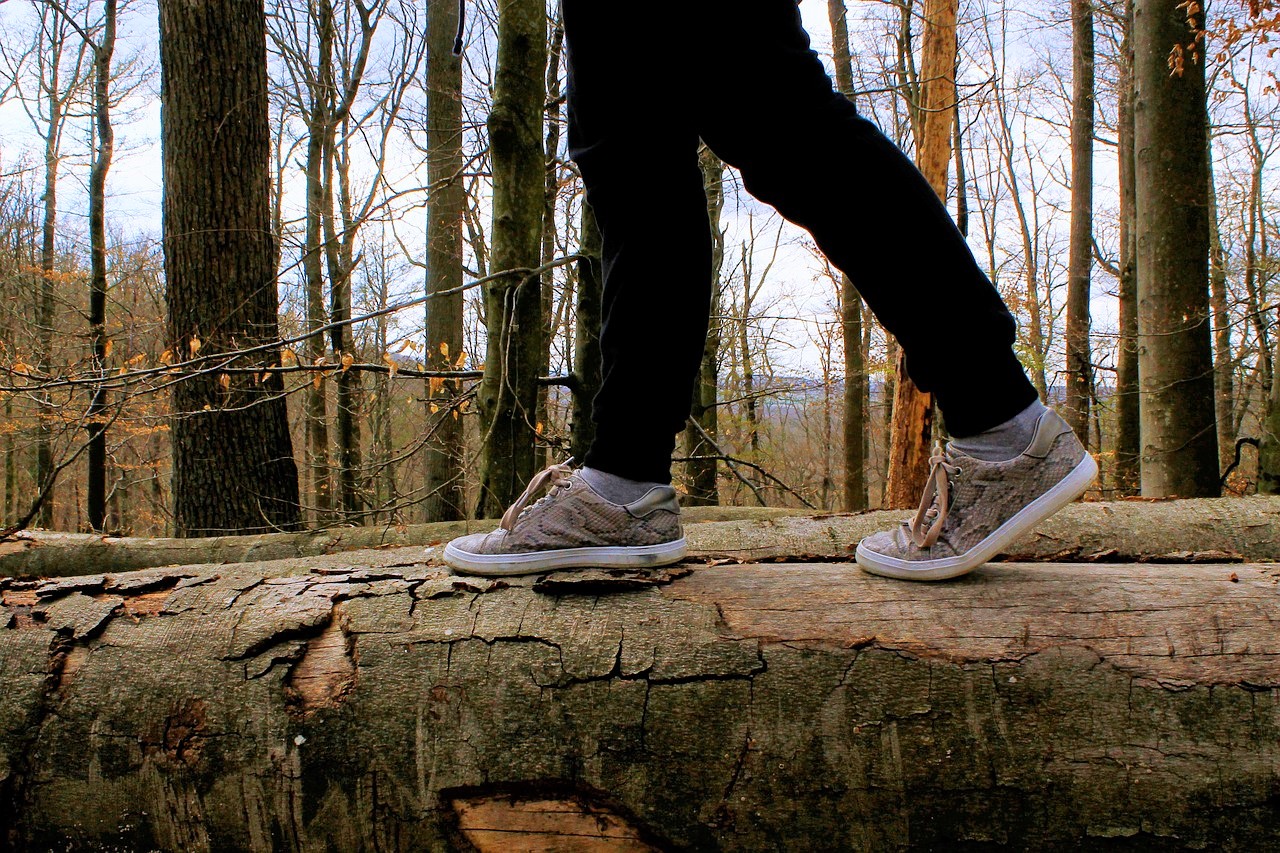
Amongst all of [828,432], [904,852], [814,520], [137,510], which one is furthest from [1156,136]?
[137,510]

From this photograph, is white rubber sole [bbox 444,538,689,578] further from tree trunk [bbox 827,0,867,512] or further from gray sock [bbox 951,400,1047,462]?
tree trunk [bbox 827,0,867,512]

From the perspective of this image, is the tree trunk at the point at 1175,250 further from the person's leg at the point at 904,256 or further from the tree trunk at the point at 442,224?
the tree trunk at the point at 442,224

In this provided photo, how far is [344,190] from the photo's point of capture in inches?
505

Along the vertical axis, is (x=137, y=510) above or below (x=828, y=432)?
below

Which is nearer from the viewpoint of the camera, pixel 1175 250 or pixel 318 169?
pixel 1175 250

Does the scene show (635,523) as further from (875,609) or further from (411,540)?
(411,540)

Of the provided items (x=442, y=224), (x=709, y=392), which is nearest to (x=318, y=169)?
(x=442, y=224)

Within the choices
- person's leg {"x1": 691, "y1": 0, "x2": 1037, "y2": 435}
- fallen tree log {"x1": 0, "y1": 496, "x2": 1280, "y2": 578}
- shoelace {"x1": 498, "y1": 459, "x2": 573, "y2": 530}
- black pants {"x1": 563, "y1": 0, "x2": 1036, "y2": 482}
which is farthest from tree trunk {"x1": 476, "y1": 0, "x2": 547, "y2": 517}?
person's leg {"x1": 691, "y1": 0, "x2": 1037, "y2": 435}

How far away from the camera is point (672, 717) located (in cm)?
126

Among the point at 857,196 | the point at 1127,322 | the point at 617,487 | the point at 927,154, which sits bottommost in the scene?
the point at 617,487

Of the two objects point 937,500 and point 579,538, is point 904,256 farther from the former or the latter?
point 579,538

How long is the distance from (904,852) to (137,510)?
2665 cm

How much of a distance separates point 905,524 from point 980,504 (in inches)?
6.9

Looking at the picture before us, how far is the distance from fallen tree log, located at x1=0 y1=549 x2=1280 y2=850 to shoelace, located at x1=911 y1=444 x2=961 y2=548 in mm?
122
